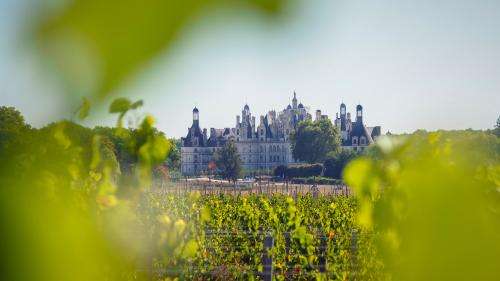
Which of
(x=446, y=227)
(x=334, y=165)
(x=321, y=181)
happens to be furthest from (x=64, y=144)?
(x=334, y=165)

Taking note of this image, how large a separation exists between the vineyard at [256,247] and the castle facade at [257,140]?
56.9m

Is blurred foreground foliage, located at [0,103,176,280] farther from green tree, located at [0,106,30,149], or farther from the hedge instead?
the hedge

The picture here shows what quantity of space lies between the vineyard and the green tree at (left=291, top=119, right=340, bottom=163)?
50405 mm

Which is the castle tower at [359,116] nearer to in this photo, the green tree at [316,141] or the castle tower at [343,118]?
the castle tower at [343,118]

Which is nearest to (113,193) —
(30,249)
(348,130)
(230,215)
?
(30,249)

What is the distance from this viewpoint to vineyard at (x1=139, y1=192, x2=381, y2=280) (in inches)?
49.5

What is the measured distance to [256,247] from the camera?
754 cm

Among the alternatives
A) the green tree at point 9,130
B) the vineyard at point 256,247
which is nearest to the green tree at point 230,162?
the vineyard at point 256,247

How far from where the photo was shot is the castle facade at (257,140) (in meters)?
72.0

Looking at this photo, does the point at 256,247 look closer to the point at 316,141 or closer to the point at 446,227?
the point at 446,227

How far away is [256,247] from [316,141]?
58850 mm

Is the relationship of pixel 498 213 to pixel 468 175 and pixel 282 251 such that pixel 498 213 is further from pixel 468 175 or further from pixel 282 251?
pixel 282 251

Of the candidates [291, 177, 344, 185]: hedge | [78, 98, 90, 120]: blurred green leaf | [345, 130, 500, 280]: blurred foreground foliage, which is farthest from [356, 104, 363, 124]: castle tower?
[78, 98, 90, 120]: blurred green leaf

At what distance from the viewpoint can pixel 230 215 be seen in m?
11.9
